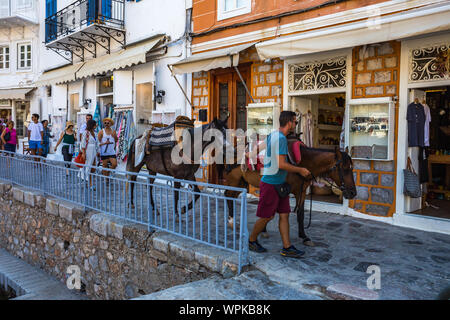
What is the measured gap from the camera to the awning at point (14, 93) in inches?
695

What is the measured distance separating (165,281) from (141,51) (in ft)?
25.4

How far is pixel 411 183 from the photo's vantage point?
244 inches

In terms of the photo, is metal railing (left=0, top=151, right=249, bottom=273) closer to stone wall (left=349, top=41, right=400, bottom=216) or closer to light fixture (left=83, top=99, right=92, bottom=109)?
stone wall (left=349, top=41, right=400, bottom=216)

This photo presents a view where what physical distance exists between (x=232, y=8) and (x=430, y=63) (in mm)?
4990

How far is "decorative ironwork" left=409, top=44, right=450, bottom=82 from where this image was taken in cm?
582

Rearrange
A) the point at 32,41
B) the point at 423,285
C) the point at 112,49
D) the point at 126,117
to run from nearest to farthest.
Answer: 1. the point at 423,285
2. the point at 126,117
3. the point at 112,49
4. the point at 32,41

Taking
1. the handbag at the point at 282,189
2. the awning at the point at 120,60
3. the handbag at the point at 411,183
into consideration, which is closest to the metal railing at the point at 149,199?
the handbag at the point at 282,189

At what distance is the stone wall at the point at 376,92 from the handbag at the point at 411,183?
0.74 ft

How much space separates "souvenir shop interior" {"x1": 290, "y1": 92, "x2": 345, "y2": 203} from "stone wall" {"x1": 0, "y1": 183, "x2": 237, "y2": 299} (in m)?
3.89

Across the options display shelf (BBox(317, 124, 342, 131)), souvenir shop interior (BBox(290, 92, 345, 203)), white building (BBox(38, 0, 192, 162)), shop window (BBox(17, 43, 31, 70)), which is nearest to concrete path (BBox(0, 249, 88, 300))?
white building (BBox(38, 0, 192, 162))

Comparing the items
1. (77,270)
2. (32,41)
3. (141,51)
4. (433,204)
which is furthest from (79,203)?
(32,41)

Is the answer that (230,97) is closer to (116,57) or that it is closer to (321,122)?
(321,122)

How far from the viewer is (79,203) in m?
6.90

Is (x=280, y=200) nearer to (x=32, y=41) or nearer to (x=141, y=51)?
(x=141, y=51)
